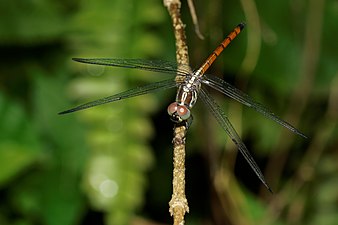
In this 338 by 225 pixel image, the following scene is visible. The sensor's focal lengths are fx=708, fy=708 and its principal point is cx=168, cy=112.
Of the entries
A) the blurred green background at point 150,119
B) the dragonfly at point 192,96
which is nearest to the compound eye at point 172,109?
the dragonfly at point 192,96

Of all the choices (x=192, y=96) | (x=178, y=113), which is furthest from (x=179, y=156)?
(x=192, y=96)

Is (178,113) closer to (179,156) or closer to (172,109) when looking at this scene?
(172,109)

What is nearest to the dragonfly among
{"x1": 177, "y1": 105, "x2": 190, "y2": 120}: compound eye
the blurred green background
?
{"x1": 177, "y1": 105, "x2": 190, "y2": 120}: compound eye

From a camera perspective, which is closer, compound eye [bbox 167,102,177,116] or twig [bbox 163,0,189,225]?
twig [bbox 163,0,189,225]

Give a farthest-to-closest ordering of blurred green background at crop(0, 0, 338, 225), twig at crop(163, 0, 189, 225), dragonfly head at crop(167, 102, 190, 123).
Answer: blurred green background at crop(0, 0, 338, 225) < dragonfly head at crop(167, 102, 190, 123) < twig at crop(163, 0, 189, 225)

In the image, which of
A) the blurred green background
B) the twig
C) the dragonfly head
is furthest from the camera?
the blurred green background

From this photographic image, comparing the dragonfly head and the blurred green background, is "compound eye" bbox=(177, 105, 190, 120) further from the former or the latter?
the blurred green background
